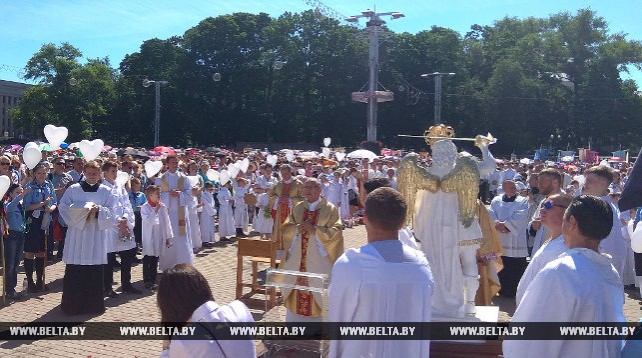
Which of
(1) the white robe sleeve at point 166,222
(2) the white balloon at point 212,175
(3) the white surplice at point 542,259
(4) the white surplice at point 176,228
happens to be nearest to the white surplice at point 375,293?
(3) the white surplice at point 542,259

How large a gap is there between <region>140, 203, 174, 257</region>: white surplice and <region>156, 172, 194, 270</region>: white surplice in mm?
213

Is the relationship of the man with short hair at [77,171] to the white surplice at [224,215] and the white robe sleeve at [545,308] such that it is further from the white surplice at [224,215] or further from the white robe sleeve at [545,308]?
the white robe sleeve at [545,308]

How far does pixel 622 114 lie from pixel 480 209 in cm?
5257

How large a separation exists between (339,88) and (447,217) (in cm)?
4699

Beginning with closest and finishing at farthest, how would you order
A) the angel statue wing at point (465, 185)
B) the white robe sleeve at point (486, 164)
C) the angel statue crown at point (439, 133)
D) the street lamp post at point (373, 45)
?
the angel statue wing at point (465, 185) → the white robe sleeve at point (486, 164) → the angel statue crown at point (439, 133) → the street lamp post at point (373, 45)

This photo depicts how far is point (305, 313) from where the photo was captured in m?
7.30

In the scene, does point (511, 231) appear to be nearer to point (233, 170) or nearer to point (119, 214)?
point (119, 214)

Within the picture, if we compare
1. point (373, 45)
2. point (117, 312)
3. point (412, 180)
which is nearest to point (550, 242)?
point (412, 180)

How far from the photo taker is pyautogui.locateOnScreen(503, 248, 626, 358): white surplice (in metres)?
3.08

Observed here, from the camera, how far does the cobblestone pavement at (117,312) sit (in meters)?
6.78

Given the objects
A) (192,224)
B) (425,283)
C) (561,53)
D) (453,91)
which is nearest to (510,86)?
(453,91)

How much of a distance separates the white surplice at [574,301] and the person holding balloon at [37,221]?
7.95 m

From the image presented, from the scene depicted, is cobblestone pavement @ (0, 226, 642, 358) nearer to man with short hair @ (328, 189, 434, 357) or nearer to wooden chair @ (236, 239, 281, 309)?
wooden chair @ (236, 239, 281, 309)

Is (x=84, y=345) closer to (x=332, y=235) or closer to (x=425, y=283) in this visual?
(x=332, y=235)
